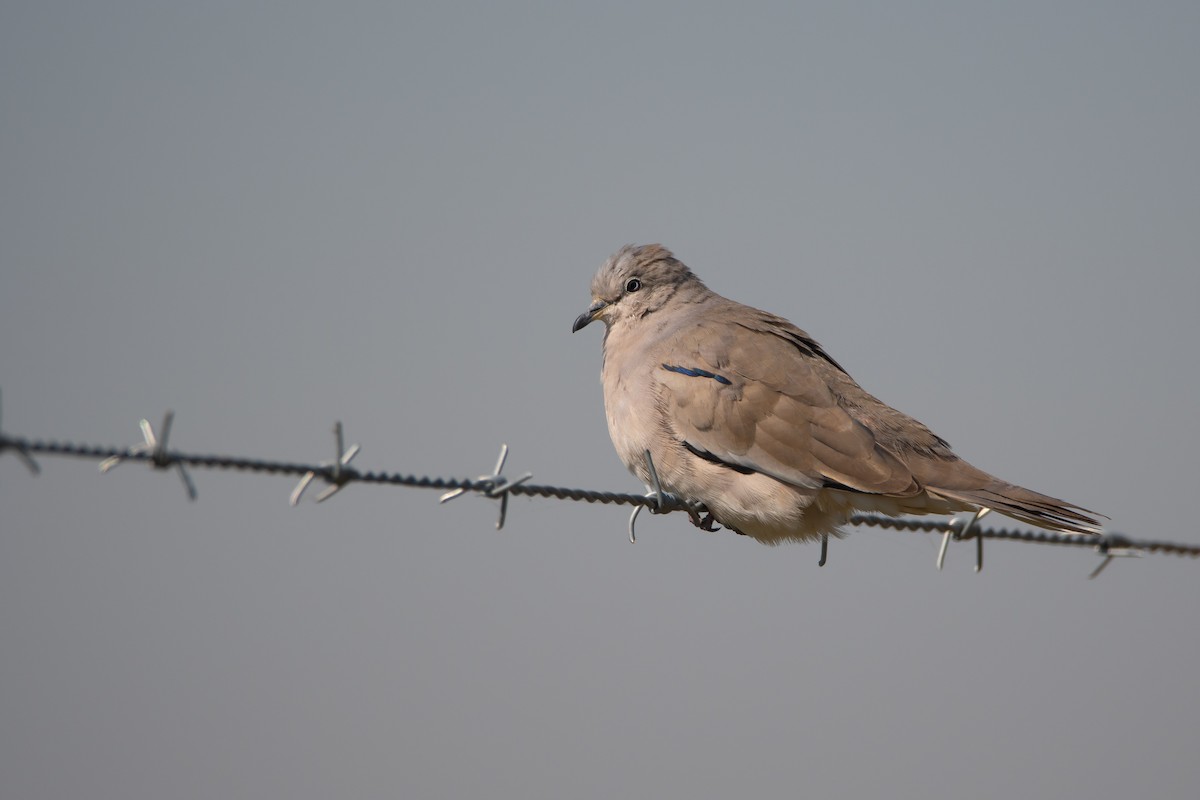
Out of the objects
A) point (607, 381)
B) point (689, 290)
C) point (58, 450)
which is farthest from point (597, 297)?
point (58, 450)

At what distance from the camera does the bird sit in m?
5.07

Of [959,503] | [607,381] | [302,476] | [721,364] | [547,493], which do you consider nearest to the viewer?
[302,476]

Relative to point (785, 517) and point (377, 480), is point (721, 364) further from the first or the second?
point (377, 480)

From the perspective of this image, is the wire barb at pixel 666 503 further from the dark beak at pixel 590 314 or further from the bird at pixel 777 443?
the dark beak at pixel 590 314

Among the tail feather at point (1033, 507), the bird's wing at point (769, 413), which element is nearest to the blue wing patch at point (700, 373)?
the bird's wing at point (769, 413)

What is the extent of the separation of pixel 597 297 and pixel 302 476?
144 inches

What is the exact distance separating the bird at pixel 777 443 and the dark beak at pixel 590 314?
3.47ft

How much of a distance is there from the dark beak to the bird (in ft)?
3.47

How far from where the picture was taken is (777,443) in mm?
5234

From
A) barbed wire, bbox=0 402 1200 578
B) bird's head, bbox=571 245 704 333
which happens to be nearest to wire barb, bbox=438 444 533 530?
barbed wire, bbox=0 402 1200 578

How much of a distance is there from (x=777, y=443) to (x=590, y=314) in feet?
6.85

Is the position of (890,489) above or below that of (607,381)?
below

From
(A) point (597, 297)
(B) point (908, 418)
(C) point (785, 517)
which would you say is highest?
(A) point (597, 297)

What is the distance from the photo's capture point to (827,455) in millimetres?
5160
